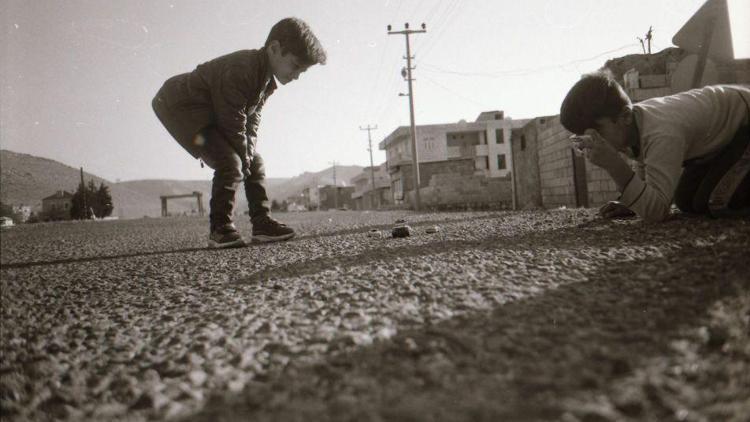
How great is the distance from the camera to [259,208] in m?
3.08

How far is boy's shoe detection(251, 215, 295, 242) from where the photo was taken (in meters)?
3.05

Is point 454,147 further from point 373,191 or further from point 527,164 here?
point 527,164

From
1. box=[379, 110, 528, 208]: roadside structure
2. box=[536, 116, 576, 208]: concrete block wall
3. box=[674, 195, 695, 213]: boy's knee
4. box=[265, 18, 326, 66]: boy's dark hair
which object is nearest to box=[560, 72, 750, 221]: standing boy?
box=[674, 195, 695, 213]: boy's knee

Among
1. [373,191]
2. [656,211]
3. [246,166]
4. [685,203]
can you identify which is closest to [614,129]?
[656,211]

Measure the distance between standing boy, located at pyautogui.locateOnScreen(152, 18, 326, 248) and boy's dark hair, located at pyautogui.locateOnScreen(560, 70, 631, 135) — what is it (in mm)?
1590

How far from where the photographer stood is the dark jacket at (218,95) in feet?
8.48

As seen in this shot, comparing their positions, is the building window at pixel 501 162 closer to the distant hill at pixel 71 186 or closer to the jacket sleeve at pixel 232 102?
the distant hill at pixel 71 186

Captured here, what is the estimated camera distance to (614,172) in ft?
6.75

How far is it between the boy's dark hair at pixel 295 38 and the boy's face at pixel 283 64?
0.09ft

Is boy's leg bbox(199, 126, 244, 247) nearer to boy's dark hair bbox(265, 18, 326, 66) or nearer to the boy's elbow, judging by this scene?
boy's dark hair bbox(265, 18, 326, 66)

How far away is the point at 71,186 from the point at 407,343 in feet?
63.4

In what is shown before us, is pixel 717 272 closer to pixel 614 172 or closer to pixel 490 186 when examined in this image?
pixel 614 172

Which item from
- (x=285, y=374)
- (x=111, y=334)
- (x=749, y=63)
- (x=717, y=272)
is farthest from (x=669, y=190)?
(x=749, y=63)

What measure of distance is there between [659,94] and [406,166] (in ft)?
90.1
